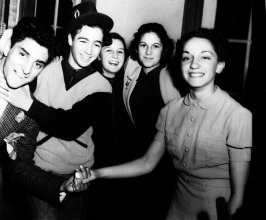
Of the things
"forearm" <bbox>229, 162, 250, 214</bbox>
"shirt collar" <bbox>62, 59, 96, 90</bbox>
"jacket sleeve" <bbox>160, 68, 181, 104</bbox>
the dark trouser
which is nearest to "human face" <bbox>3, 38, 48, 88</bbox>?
"shirt collar" <bbox>62, 59, 96, 90</bbox>

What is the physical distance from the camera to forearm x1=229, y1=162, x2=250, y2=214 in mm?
1534

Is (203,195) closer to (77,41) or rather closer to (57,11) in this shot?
(77,41)

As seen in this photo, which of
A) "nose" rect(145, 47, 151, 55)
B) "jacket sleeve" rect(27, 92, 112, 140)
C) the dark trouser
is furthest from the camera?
"nose" rect(145, 47, 151, 55)

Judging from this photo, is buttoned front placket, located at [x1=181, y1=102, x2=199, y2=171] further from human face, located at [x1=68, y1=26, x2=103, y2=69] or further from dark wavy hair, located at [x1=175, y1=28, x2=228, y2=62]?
human face, located at [x1=68, y1=26, x2=103, y2=69]

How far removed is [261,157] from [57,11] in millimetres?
3356

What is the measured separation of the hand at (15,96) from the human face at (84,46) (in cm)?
43

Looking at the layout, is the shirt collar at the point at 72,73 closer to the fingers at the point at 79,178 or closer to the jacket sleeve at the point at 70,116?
the jacket sleeve at the point at 70,116

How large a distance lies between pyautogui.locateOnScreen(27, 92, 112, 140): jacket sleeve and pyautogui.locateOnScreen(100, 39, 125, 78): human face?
2.83 feet

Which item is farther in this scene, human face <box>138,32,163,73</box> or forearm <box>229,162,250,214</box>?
human face <box>138,32,163,73</box>

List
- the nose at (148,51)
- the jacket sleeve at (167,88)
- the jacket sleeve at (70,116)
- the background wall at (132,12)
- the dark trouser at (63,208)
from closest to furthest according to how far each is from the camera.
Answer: the jacket sleeve at (70,116) → the dark trouser at (63,208) → the jacket sleeve at (167,88) → the nose at (148,51) → the background wall at (132,12)

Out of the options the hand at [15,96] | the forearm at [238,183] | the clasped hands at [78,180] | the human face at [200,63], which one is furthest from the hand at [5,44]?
the forearm at [238,183]

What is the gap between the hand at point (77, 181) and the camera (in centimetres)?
167

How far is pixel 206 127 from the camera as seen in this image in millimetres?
1636

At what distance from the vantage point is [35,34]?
1644mm
